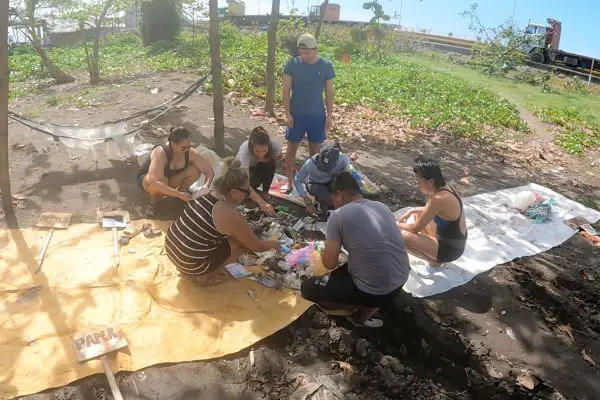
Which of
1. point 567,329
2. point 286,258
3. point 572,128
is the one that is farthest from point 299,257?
point 572,128

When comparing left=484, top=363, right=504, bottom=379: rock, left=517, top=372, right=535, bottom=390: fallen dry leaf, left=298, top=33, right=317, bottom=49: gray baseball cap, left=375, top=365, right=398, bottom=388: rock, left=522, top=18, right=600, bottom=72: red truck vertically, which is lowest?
left=484, top=363, right=504, bottom=379: rock

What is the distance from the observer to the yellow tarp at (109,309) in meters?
3.05

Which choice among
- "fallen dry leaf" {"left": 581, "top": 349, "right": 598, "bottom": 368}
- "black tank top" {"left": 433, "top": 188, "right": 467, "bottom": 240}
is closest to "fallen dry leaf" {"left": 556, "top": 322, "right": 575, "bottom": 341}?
"fallen dry leaf" {"left": 581, "top": 349, "right": 598, "bottom": 368}

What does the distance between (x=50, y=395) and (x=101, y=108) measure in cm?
608

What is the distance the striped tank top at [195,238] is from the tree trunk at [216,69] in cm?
288

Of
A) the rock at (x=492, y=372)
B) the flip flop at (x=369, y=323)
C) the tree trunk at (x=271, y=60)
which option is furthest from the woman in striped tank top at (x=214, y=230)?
the tree trunk at (x=271, y=60)

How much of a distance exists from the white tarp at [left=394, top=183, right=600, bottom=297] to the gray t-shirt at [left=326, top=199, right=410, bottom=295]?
80 centimetres

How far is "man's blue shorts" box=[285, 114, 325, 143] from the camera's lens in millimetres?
5648

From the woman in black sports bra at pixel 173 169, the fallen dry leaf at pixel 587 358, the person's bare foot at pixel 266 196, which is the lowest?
the fallen dry leaf at pixel 587 358

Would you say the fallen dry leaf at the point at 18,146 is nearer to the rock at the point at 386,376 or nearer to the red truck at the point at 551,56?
the rock at the point at 386,376

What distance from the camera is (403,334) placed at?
367 cm

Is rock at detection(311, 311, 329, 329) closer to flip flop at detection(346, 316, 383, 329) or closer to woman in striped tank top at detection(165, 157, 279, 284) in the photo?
flip flop at detection(346, 316, 383, 329)

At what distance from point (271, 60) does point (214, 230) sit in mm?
5687

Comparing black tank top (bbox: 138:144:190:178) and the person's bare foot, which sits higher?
black tank top (bbox: 138:144:190:178)
